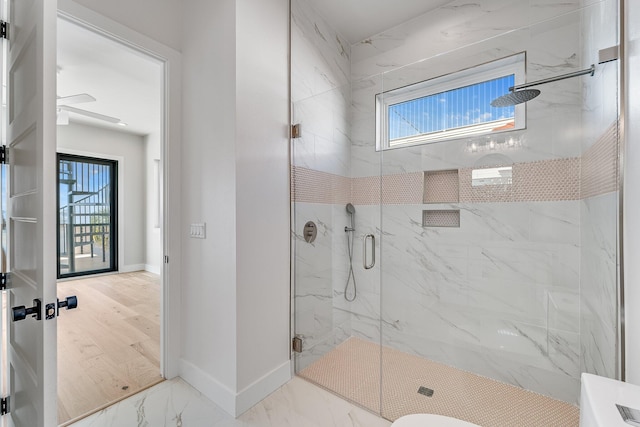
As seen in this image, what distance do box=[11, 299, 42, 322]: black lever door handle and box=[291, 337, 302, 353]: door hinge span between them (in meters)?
1.51

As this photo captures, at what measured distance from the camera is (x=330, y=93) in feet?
7.89

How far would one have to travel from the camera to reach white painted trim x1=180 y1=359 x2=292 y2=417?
168cm

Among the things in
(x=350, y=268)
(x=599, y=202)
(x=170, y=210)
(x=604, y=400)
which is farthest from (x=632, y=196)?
(x=170, y=210)

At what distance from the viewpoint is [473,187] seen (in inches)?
77.0

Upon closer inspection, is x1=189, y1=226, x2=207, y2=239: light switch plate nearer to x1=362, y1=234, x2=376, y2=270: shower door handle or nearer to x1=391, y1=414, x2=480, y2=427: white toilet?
x1=362, y1=234, x2=376, y2=270: shower door handle

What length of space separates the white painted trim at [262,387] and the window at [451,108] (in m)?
1.82

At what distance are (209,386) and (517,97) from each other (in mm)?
2637

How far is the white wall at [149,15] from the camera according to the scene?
65.9 inches

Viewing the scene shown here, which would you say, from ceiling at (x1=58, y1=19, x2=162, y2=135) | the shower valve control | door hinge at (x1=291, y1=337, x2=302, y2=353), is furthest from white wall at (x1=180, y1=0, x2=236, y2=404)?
the shower valve control

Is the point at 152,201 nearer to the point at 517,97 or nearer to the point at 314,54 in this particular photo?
the point at 314,54

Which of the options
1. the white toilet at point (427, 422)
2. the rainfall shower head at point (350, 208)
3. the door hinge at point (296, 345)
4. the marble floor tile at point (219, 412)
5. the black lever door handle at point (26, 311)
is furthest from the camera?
the rainfall shower head at point (350, 208)

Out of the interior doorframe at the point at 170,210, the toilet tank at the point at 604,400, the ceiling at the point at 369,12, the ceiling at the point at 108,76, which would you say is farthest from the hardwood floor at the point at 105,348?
the ceiling at the point at 369,12

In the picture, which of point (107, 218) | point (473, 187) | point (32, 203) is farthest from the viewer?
point (107, 218)

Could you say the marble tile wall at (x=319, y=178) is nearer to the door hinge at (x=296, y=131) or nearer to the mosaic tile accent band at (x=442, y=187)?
the door hinge at (x=296, y=131)
